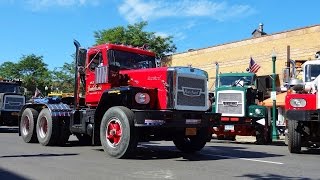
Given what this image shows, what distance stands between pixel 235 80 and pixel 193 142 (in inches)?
294

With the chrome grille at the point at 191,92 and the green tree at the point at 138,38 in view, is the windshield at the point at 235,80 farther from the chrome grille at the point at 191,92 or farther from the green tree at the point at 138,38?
the green tree at the point at 138,38

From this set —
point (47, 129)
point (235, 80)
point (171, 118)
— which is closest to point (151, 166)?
point (171, 118)

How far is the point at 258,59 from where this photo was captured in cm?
3544

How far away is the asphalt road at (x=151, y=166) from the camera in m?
8.74

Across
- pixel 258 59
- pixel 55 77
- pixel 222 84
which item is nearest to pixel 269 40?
pixel 258 59

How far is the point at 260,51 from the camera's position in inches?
1391

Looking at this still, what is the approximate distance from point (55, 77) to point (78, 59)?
47761 mm

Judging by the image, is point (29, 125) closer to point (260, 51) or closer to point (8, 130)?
point (8, 130)

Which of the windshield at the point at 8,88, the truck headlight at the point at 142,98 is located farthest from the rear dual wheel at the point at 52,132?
the windshield at the point at 8,88

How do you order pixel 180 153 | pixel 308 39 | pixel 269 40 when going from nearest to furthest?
pixel 180 153, pixel 308 39, pixel 269 40

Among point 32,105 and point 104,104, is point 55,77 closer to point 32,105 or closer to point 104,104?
point 32,105

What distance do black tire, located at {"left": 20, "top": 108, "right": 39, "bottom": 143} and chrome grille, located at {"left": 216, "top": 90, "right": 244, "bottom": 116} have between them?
708cm

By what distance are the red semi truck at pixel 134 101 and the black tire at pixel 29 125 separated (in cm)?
214

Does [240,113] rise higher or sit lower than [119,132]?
higher
